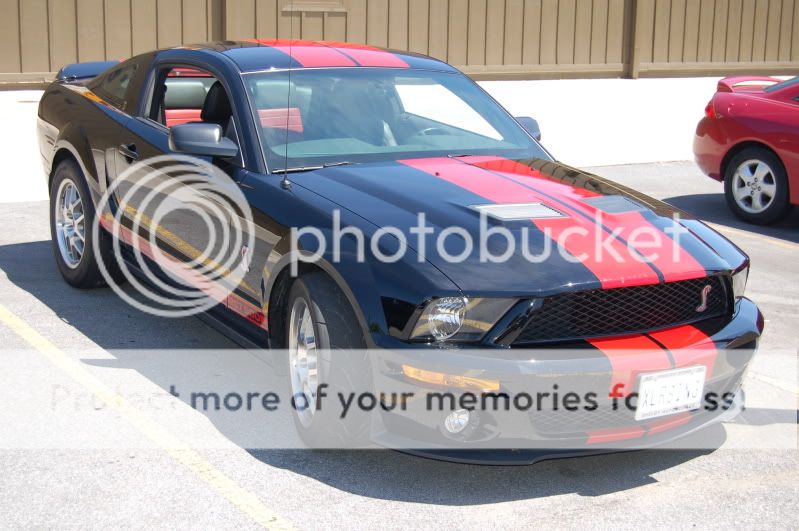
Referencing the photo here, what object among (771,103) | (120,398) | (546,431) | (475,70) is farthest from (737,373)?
(475,70)

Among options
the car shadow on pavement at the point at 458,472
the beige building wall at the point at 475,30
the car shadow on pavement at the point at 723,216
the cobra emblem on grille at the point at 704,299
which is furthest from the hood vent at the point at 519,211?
the beige building wall at the point at 475,30

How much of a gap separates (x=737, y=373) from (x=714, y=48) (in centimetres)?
1594

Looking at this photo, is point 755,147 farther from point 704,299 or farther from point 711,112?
point 704,299

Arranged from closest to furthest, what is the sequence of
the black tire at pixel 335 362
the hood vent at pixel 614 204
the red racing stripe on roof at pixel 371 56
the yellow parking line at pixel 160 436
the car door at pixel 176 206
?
1. the yellow parking line at pixel 160 436
2. the black tire at pixel 335 362
3. the hood vent at pixel 614 204
4. the car door at pixel 176 206
5. the red racing stripe on roof at pixel 371 56

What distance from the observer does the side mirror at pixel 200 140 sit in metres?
5.10

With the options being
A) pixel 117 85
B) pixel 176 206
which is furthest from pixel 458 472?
pixel 117 85

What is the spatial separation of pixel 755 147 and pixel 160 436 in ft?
20.1

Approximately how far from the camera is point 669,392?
4184mm

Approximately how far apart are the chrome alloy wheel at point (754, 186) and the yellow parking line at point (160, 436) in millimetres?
5738

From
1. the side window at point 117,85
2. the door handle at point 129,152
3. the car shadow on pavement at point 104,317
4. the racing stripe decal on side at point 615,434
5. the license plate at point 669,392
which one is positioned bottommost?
the car shadow on pavement at point 104,317

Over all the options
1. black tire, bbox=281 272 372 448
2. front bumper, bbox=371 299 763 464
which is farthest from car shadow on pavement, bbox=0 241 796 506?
front bumper, bbox=371 299 763 464

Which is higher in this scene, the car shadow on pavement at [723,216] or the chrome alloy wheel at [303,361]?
the chrome alloy wheel at [303,361]

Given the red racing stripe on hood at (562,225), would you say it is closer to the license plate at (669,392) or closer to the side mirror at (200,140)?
the license plate at (669,392)

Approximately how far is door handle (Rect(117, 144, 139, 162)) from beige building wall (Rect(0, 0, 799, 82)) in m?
8.32
